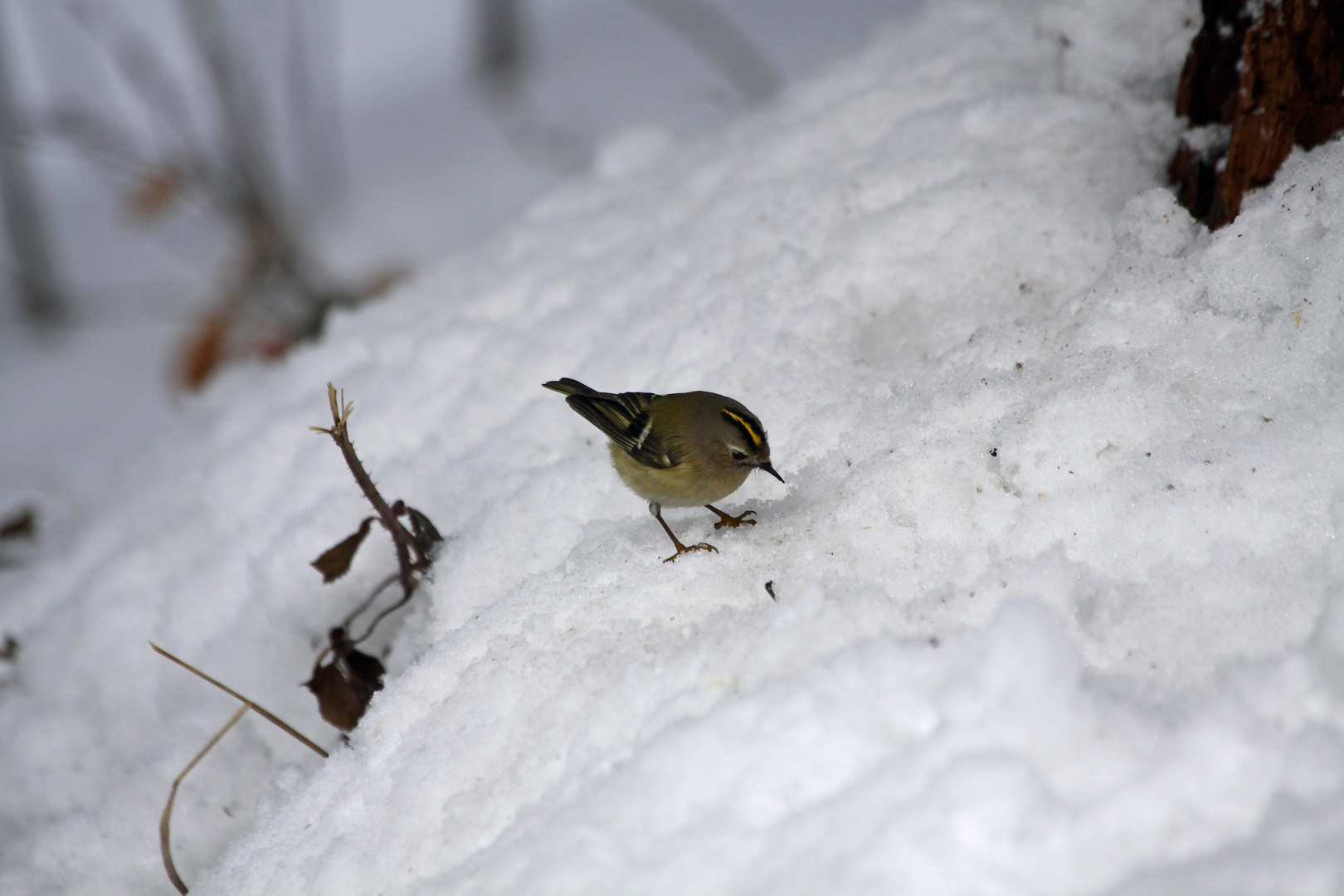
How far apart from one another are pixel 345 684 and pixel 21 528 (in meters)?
2.72

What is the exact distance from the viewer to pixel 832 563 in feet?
6.21

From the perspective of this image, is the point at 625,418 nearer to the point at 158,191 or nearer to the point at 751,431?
the point at 751,431

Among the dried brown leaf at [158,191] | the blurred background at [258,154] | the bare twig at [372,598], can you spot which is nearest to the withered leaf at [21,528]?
the blurred background at [258,154]

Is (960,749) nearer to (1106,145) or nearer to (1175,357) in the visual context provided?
(1175,357)

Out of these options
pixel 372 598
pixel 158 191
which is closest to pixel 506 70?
pixel 158 191

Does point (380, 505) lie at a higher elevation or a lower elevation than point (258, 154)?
higher

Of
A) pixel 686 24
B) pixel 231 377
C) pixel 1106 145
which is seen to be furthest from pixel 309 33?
pixel 1106 145

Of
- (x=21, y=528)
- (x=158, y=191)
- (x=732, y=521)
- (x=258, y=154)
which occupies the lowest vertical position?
(x=21, y=528)

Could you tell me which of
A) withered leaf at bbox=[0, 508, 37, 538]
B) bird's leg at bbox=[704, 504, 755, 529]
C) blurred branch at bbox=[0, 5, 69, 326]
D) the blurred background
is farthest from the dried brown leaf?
bird's leg at bbox=[704, 504, 755, 529]

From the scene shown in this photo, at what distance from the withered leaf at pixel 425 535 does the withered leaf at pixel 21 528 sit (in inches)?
103

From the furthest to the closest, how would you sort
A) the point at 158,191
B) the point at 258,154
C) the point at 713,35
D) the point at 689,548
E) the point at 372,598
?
the point at 713,35, the point at 158,191, the point at 258,154, the point at 372,598, the point at 689,548

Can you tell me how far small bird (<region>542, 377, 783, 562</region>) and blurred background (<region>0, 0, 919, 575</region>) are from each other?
267 centimetres

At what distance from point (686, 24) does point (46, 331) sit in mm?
6702

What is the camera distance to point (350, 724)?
2094 mm
